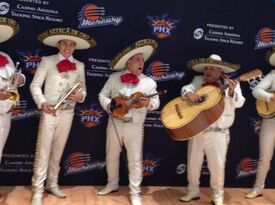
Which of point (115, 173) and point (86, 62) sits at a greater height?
point (86, 62)

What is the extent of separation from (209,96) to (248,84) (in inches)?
40.2

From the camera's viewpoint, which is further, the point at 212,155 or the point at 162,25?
the point at 162,25

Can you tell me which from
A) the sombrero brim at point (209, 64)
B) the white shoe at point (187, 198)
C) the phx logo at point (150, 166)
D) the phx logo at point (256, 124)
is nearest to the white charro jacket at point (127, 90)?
the sombrero brim at point (209, 64)

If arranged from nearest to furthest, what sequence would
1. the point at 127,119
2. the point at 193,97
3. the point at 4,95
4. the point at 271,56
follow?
1. the point at 4,95
2. the point at 193,97
3. the point at 127,119
4. the point at 271,56

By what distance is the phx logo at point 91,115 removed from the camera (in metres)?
4.41

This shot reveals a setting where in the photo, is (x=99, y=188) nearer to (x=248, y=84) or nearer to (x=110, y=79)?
(x=110, y=79)

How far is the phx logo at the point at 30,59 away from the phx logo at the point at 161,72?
1171 mm

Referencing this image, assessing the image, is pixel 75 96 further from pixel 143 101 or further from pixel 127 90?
pixel 143 101

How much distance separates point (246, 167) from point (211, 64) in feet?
5.00

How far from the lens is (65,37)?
3.85 metres

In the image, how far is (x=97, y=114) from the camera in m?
4.46

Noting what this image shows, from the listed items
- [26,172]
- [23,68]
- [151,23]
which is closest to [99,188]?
[26,172]

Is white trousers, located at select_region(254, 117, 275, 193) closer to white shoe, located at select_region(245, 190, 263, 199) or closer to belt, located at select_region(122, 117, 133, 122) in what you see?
white shoe, located at select_region(245, 190, 263, 199)

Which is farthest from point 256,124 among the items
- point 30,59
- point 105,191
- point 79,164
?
point 30,59
